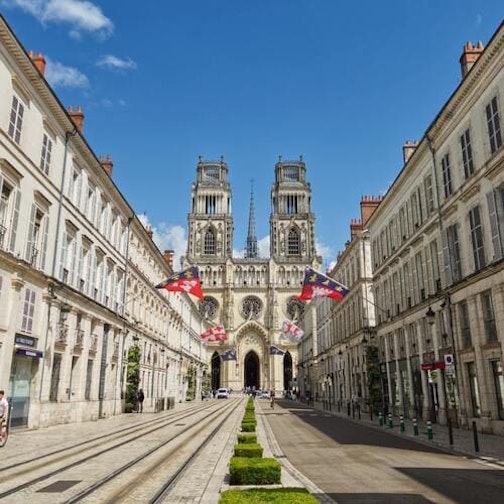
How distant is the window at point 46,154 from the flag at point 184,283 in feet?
38.2

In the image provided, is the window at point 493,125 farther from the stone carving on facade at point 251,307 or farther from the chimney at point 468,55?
the stone carving on facade at point 251,307

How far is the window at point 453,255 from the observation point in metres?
24.7

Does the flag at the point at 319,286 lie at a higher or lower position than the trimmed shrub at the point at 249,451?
higher

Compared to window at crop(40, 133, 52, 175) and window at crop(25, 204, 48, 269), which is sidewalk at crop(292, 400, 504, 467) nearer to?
window at crop(25, 204, 48, 269)

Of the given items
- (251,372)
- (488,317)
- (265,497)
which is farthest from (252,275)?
(265,497)

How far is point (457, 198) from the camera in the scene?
24312mm

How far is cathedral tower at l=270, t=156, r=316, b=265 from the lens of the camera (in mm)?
107875

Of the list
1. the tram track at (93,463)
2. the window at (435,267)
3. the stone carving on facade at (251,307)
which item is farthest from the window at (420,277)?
the stone carving on facade at (251,307)

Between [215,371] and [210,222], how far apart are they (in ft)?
106

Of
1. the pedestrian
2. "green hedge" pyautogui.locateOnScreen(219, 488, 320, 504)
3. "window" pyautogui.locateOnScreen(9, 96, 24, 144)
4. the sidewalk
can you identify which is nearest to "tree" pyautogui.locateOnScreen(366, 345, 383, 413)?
the sidewalk

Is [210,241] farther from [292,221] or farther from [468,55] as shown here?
[468,55]

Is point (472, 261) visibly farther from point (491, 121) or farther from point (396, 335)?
point (396, 335)

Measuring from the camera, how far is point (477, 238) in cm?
2242

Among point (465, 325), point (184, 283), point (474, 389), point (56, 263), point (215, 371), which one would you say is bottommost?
point (474, 389)
